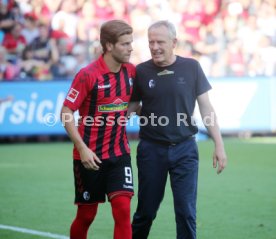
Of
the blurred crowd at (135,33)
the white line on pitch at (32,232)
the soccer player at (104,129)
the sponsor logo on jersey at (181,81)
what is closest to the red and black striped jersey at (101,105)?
the soccer player at (104,129)

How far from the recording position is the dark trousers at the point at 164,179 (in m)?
6.65

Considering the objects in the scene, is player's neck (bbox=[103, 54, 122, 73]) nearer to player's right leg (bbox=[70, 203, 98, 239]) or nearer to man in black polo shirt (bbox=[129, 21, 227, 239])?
man in black polo shirt (bbox=[129, 21, 227, 239])

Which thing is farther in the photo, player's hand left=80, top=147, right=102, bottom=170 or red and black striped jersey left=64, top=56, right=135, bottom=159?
red and black striped jersey left=64, top=56, right=135, bottom=159

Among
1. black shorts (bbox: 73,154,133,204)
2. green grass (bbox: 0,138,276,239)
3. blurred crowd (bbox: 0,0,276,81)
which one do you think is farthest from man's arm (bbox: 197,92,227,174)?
blurred crowd (bbox: 0,0,276,81)

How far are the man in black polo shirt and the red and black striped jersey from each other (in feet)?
0.66

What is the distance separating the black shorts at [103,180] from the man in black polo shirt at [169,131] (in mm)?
184

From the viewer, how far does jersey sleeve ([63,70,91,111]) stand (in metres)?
6.50

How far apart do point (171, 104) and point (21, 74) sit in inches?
487

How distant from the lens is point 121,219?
6.48 m

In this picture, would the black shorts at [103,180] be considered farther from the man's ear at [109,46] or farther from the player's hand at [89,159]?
the man's ear at [109,46]

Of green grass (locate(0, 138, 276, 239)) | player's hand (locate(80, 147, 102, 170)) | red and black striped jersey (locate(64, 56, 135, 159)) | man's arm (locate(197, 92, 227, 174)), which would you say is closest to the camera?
player's hand (locate(80, 147, 102, 170))

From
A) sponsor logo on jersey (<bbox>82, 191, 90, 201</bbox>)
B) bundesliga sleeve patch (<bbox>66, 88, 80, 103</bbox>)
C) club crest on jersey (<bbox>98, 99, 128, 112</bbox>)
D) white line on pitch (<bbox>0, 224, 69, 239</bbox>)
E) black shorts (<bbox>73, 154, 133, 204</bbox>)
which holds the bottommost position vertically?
white line on pitch (<bbox>0, 224, 69, 239</bbox>)

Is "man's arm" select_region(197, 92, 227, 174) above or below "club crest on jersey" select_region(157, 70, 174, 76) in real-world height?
below

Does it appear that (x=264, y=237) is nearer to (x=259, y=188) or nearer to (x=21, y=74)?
(x=259, y=188)
